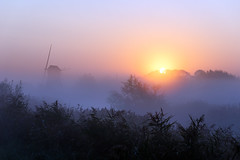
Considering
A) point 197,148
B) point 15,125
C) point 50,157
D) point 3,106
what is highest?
point 3,106

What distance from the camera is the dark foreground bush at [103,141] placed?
19.5 feet

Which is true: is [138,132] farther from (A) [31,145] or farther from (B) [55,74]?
(B) [55,74]

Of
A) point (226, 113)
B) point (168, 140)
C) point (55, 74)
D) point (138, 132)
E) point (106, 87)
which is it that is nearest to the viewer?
point (168, 140)

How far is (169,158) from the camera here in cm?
575

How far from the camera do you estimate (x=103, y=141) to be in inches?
262

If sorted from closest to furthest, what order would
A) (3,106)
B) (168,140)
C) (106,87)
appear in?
(168,140), (3,106), (106,87)

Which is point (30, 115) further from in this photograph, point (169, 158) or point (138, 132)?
point (169, 158)

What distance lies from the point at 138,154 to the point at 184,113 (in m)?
43.8

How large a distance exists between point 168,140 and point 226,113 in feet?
135

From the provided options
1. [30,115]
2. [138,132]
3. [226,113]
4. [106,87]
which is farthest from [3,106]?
[106,87]

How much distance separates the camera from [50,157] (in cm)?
639

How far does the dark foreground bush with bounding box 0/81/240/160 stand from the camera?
5.94 metres

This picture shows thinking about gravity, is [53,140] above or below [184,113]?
below

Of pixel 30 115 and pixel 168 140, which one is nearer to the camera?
pixel 168 140
